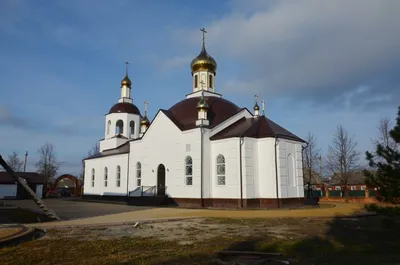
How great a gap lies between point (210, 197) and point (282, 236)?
1338cm

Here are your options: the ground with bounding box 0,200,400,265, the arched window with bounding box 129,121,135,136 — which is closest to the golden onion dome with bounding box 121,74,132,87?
the arched window with bounding box 129,121,135,136

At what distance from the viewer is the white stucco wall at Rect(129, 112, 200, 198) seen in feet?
77.5

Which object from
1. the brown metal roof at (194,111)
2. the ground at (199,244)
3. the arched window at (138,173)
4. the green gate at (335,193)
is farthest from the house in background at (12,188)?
the green gate at (335,193)

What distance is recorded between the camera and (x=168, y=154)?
25.9 m

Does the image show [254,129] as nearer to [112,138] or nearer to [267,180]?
[267,180]

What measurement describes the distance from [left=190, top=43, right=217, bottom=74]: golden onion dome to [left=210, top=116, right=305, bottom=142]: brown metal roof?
6.24 meters

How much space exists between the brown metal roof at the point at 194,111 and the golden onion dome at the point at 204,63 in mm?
2908

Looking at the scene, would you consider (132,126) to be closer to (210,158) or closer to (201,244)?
(210,158)

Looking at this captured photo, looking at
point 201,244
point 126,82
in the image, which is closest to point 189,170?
point 201,244

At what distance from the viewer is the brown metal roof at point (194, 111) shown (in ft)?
85.5

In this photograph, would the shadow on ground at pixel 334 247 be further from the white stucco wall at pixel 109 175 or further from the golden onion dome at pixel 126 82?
the golden onion dome at pixel 126 82

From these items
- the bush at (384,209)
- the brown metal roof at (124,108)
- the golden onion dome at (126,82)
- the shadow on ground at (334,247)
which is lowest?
the shadow on ground at (334,247)

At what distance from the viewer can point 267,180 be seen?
22.2m

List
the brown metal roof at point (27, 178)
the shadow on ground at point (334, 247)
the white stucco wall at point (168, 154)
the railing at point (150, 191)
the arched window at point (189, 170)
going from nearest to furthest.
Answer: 1. the shadow on ground at point (334, 247)
2. the white stucco wall at point (168, 154)
3. the arched window at point (189, 170)
4. the railing at point (150, 191)
5. the brown metal roof at point (27, 178)
